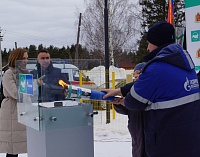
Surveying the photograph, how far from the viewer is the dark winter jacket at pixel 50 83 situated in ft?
7.90

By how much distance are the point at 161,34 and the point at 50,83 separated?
0.89 metres

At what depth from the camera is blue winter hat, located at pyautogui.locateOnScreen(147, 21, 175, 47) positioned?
2.20m

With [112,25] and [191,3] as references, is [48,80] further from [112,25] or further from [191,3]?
[112,25]

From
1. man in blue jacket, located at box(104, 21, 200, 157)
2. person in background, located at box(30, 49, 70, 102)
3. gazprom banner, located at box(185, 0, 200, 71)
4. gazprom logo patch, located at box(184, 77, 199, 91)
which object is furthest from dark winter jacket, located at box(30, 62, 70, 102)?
gazprom banner, located at box(185, 0, 200, 71)

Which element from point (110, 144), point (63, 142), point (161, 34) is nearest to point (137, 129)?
point (63, 142)

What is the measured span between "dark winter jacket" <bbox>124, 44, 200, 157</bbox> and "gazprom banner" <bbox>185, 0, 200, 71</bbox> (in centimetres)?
185

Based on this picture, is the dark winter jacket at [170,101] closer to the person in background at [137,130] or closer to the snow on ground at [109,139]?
the person in background at [137,130]

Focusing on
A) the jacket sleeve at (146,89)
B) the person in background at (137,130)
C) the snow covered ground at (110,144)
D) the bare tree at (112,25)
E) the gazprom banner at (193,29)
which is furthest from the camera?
the bare tree at (112,25)

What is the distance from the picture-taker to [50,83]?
2475mm

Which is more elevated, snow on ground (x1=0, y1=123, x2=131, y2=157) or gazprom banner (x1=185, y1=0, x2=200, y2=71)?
gazprom banner (x1=185, y1=0, x2=200, y2=71)

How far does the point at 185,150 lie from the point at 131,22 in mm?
24702

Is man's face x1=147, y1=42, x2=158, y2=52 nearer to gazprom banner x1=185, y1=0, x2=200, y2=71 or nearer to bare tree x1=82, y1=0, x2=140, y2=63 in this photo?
gazprom banner x1=185, y1=0, x2=200, y2=71

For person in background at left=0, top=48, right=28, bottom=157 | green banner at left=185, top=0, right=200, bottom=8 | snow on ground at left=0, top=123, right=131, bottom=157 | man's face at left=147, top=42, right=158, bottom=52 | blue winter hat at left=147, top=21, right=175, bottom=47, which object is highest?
green banner at left=185, top=0, right=200, bottom=8

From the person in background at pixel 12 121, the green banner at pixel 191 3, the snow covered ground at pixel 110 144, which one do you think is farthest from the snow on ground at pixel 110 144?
the green banner at pixel 191 3
